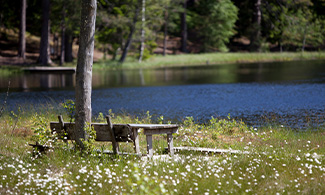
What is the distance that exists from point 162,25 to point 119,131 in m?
54.7

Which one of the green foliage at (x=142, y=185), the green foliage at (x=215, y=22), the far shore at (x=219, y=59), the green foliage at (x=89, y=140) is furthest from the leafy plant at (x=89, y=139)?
the green foliage at (x=215, y=22)

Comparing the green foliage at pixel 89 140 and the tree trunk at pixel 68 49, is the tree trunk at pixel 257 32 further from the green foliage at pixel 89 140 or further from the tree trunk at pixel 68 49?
the green foliage at pixel 89 140

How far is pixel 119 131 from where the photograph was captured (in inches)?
296

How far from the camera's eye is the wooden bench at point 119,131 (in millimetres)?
7391

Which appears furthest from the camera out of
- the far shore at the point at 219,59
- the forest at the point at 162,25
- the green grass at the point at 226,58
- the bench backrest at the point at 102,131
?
the green grass at the point at 226,58

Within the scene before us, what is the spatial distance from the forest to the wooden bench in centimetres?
3241

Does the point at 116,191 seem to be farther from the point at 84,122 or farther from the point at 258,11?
the point at 258,11

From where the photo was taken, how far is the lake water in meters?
15.5

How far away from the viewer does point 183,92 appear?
23406 mm

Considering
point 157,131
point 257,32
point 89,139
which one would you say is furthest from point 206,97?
point 257,32

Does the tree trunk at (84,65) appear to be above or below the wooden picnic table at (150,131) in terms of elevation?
above

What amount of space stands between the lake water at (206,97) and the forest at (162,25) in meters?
12.1

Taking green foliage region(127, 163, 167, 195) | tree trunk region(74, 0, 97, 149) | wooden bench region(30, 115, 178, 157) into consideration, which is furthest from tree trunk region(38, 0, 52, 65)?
green foliage region(127, 163, 167, 195)

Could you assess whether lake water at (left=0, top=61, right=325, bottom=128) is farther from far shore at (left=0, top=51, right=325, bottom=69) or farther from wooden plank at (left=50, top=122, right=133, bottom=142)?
far shore at (left=0, top=51, right=325, bottom=69)
